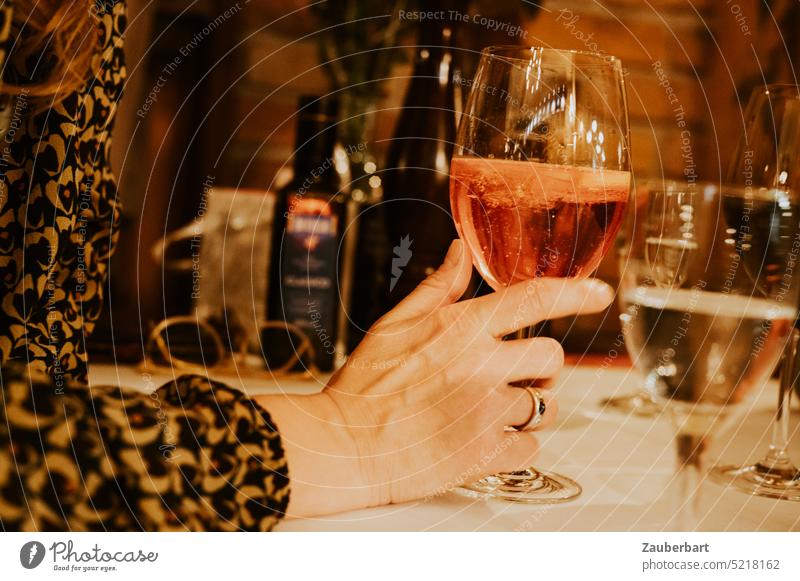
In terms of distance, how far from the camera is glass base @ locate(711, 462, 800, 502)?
0.40 metres

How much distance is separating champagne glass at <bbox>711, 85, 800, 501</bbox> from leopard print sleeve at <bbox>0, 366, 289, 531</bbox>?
0.77 ft

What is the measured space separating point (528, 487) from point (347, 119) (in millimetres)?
417

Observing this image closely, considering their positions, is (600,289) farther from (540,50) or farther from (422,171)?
(422,171)

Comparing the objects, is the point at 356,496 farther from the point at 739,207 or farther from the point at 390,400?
the point at 739,207

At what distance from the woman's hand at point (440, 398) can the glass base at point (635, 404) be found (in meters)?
0.16

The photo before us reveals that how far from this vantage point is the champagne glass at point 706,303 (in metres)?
0.36

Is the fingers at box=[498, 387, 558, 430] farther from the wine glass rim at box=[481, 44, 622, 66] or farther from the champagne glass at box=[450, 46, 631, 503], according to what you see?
the wine glass rim at box=[481, 44, 622, 66]

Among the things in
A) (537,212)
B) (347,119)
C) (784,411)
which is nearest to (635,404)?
(784,411)

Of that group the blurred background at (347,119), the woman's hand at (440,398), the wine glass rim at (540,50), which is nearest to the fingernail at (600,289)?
the woman's hand at (440,398)

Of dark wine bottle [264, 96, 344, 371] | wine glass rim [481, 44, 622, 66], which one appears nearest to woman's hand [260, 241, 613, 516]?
wine glass rim [481, 44, 622, 66]

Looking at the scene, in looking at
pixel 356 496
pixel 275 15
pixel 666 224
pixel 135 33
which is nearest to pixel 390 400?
pixel 356 496

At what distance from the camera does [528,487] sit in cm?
37

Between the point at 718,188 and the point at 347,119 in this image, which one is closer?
the point at 718,188

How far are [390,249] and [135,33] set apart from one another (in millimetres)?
322
